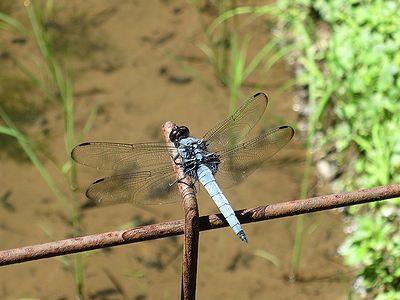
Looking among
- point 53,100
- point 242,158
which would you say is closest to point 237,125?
point 242,158

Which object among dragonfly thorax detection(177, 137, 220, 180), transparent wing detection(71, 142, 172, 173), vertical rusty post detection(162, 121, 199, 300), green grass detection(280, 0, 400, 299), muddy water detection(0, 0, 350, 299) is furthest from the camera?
muddy water detection(0, 0, 350, 299)

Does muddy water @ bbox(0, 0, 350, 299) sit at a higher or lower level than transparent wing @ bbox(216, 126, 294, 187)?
higher

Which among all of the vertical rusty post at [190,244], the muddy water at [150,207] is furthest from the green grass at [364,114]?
the vertical rusty post at [190,244]

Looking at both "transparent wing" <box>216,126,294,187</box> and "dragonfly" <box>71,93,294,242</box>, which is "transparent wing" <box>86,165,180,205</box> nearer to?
"dragonfly" <box>71,93,294,242</box>

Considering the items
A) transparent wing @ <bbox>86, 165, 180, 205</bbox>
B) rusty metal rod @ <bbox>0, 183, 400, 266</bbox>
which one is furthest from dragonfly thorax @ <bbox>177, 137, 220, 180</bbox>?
rusty metal rod @ <bbox>0, 183, 400, 266</bbox>

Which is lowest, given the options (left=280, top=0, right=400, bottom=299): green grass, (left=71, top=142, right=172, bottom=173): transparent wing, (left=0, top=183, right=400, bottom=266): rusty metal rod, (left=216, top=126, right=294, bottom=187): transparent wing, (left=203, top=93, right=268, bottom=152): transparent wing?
(left=0, top=183, right=400, bottom=266): rusty metal rod

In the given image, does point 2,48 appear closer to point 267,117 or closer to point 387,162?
point 267,117

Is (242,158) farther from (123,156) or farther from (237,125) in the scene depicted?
(123,156)

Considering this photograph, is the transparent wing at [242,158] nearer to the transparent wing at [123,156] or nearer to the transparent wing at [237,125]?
the transparent wing at [237,125]

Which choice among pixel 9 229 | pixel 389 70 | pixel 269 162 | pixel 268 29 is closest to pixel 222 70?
pixel 268 29
